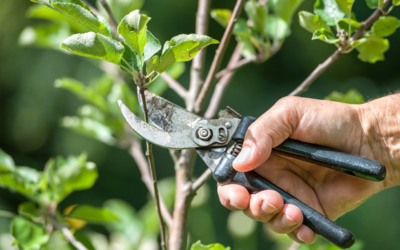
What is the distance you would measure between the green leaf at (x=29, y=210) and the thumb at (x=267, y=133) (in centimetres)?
58

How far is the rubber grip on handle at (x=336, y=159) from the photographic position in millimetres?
641

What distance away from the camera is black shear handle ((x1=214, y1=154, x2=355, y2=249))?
0.61 metres

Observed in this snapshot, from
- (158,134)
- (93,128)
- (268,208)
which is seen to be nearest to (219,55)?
(158,134)

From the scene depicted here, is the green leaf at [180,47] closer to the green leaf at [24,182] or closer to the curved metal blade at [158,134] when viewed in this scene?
the curved metal blade at [158,134]

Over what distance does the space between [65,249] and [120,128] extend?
0.42 metres

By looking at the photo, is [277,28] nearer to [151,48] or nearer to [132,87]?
[151,48]

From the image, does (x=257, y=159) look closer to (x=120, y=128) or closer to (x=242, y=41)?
(x=242, y=41)

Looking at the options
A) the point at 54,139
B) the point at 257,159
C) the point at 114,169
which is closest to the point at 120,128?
the point at 257,159

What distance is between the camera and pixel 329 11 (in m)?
0.77

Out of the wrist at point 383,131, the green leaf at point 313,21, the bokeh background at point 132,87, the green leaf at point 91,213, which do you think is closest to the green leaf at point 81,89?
the green leaf at point 91,213

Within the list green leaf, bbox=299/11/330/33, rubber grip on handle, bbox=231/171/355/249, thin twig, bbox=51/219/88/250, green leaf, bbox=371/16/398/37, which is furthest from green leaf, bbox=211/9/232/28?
thin twig, bbox=51/219/88/250

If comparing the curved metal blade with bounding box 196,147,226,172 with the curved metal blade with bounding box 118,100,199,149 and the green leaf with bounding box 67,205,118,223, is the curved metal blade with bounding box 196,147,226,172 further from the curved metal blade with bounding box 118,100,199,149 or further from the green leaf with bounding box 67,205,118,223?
the green leaf with bounding box 67,205,118,223

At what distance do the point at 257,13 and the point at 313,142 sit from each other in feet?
1.31

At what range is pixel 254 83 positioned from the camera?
266 centimetres
